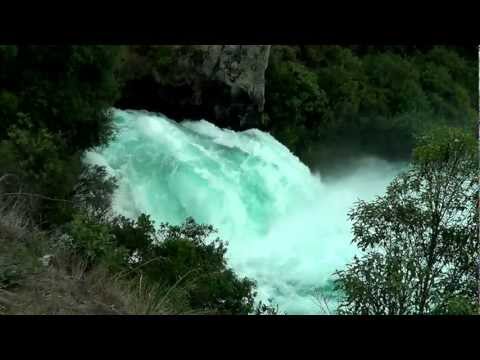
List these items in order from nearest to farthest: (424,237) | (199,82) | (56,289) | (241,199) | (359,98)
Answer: (56,289), (424,237), (241,199), (199,82), (359,98)

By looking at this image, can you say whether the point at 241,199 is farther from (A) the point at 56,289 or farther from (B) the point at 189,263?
(A) the point at 56,289

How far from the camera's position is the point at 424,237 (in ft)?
24.1

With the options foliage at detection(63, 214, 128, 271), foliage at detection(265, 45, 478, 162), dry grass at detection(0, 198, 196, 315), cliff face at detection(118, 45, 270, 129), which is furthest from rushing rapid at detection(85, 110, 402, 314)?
dry grass at detection(0, 198, 196, 315)

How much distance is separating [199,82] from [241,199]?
5030 millimetres

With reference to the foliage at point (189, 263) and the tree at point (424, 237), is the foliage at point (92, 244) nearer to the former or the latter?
the foliage at point (189, 263)

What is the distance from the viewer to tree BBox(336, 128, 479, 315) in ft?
21.7

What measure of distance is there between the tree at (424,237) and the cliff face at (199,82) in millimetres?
12691

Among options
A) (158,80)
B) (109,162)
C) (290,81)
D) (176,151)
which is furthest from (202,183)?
(290,81)

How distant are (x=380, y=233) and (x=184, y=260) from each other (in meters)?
3.94

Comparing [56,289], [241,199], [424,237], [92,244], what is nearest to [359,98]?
[241,199]

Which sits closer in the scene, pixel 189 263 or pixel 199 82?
pixel 189 263

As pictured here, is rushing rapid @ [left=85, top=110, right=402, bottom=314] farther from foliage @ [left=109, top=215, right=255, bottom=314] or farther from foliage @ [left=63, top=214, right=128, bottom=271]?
foliage @ [left=63, top=214, right=128, bottom=271]

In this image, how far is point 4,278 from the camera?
138 inches

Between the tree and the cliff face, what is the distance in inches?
500
